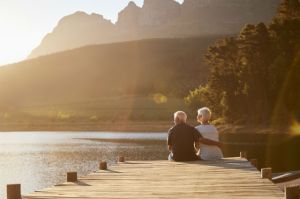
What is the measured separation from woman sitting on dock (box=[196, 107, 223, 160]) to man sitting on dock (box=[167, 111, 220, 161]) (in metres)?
0.20

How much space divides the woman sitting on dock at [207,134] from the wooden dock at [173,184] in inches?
48.0

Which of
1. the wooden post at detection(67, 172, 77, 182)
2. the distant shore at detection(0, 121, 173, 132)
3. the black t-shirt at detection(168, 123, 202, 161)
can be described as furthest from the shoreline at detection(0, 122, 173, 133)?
the wooden post at detection(67, 172, 77, 182)

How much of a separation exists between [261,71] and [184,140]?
7620cm

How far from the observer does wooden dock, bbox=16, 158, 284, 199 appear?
1047 centimetres

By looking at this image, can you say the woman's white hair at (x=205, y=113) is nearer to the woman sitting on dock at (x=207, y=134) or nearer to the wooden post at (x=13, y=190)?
the woman sitting on dock at (x=207, y=134)

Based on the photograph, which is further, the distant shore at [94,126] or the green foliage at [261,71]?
the distant shore at [94,126]

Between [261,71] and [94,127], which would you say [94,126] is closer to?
[94,127]

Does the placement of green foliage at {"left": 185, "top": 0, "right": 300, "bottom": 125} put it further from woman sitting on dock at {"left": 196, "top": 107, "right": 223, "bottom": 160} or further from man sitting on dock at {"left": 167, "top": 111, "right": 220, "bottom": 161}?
man sitting on dock at {"left": 167, "top": 111, "right": 220, "bottom": 161}

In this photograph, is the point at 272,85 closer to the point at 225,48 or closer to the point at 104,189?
the point at 225,48

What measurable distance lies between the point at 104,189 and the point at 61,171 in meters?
37.2

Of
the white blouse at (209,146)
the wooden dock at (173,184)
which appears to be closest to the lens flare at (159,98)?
the white blouse at (209,146)

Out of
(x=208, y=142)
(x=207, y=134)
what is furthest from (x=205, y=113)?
(x=208, y=142)

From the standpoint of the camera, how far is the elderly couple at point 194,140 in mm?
16969

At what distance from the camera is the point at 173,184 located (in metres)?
12.1
